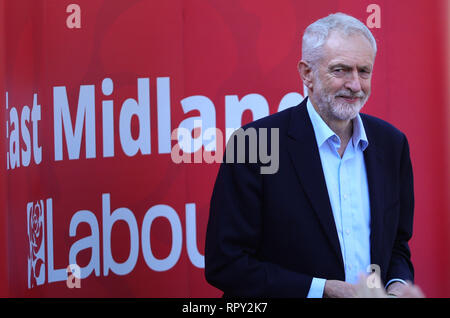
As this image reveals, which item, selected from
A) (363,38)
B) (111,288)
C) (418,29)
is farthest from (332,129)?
(111,288)

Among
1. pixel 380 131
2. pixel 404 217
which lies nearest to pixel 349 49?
pixel 380 131

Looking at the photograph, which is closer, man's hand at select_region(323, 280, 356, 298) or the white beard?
man's hand at select_region(323, 280, 356, 298)

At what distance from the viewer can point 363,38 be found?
1890mm

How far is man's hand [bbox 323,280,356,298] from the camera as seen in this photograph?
69.2 inches

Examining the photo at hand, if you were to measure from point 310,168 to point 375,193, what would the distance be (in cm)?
23

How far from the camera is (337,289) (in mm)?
1776

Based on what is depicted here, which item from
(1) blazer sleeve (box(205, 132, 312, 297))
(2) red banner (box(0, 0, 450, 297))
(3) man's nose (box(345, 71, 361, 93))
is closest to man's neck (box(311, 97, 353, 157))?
(3) man's nose (box(345, 71, 361, 93))

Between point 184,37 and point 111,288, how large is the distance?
4.43 ft

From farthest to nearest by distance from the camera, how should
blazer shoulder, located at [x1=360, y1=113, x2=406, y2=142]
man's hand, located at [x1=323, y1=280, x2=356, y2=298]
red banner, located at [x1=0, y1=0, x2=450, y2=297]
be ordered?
red banner, located at [x1=0, y1=0, x2=450, y2=297], blazer shoulder, located at [x1=360, y1=113, x2=406, y2=142], man's hand, located at [x1=323, y1=280, x2=356, y2=298]

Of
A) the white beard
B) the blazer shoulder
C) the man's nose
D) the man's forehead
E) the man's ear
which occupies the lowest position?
→ the blazer shoulder

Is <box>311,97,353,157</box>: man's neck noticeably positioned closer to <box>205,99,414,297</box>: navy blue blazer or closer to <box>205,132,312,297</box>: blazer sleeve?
<box>205,99,414,297</box>: navy blue blazer

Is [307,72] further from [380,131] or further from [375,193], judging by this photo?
[375,193]

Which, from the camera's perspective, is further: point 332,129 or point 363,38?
point 332,129

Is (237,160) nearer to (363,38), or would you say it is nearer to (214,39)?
(363,38)
